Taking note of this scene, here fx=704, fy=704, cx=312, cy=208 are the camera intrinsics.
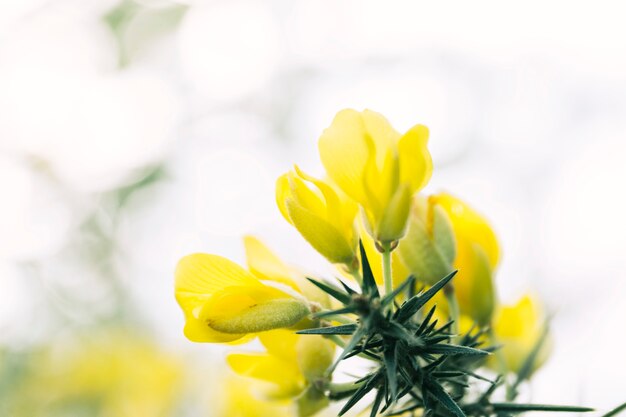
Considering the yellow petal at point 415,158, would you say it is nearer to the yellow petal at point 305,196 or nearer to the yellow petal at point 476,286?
the yellow petal at point 305,196

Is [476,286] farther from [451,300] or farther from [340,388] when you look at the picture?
[340,388]

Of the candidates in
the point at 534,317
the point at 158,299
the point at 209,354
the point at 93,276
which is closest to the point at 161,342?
the point at 209,354

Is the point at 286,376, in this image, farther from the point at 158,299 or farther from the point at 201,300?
the point at 158,299

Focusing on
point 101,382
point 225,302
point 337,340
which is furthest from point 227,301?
point 101,382

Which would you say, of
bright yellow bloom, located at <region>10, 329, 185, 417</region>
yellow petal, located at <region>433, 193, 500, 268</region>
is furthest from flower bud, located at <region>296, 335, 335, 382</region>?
bright yellow bloom, located at <region>10, 329, 185, 417</region>

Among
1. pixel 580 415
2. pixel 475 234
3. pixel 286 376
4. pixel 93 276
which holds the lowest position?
pixel 580 415

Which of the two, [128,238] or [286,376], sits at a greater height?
[128,238]
